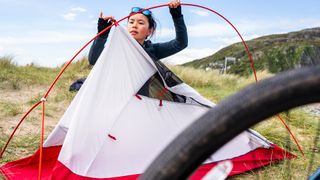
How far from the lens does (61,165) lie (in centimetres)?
221

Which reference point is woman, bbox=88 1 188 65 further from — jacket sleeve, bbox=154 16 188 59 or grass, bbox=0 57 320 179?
grass, bbox=0 57 320 179

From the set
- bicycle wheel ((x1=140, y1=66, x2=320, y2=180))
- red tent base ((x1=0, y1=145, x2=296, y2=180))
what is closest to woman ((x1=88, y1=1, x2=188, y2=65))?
red tent base ((x1=0, y1=145, x2=296, y2=180))

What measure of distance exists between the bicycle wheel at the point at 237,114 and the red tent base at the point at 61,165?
163cm

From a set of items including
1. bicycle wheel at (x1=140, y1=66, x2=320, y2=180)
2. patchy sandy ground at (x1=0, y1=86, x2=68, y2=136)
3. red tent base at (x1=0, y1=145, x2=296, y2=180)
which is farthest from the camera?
patchy sandy ground at (x1=0, y1=86, x2=68, y2=136)

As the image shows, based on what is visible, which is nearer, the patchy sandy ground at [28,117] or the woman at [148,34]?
the woman at [148,34]

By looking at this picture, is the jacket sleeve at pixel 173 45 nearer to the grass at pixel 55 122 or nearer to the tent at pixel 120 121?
the tent at pixel 120 121

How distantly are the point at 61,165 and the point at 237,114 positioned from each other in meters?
1.76

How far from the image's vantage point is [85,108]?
7.35ft

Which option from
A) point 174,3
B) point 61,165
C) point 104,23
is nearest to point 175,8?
point 174,3

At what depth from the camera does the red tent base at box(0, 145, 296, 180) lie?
223cm

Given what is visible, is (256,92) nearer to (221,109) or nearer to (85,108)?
(221,109)

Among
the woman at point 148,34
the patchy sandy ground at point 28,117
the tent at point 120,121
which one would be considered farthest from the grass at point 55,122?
the woman at point 148,34

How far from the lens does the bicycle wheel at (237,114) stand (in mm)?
625

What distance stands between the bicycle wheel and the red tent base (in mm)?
1626
